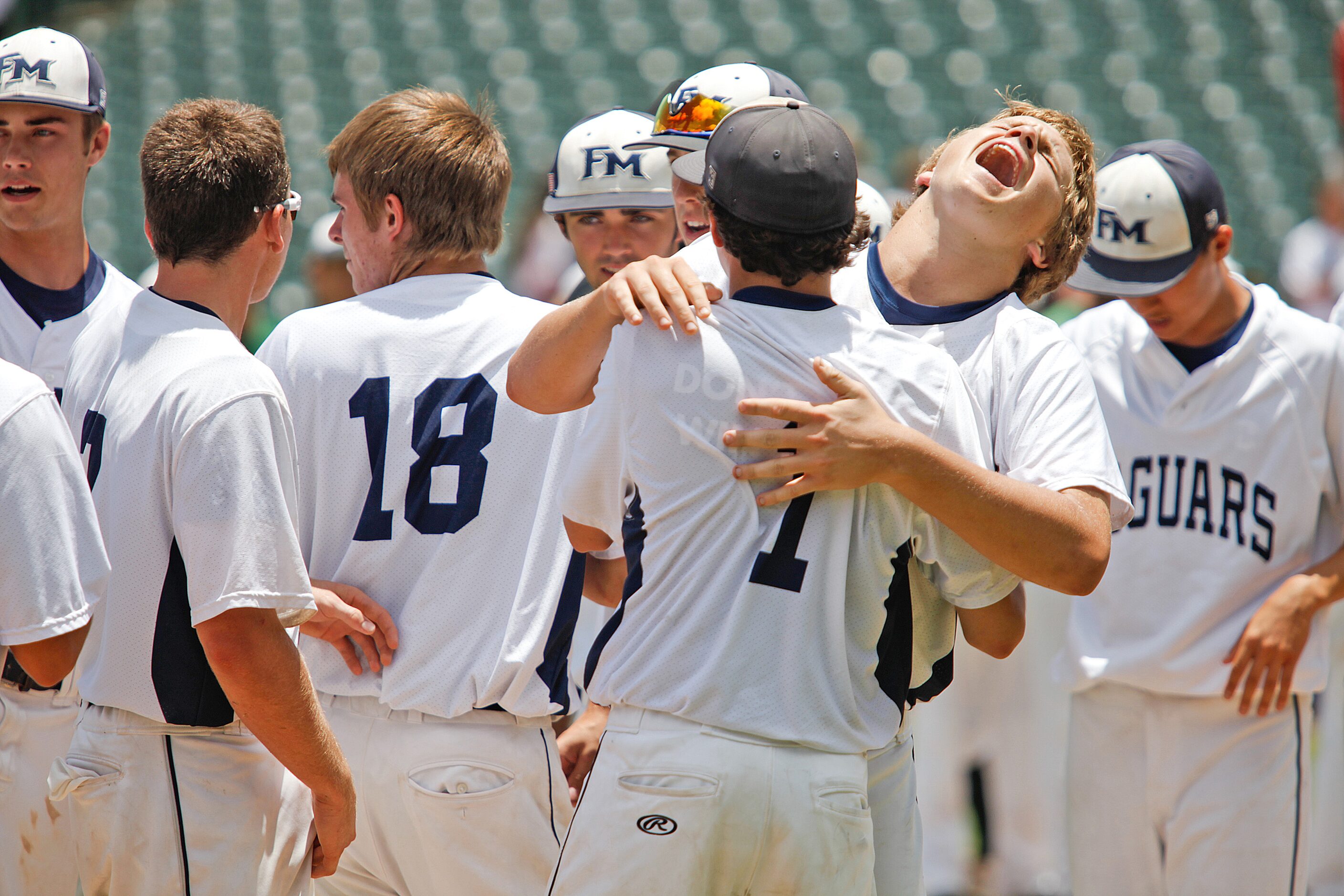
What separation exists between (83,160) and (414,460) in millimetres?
1933

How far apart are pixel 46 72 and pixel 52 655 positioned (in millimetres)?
2277

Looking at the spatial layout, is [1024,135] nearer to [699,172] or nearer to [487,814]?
[699,172]

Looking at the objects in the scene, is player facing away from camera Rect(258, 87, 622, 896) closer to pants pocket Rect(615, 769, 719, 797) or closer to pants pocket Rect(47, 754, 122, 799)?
pants pocket Rect(47, 754, 122, 799)

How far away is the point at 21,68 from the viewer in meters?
3.82

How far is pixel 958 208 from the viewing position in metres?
2.58

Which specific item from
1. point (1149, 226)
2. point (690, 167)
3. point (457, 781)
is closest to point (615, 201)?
point (690, 167)

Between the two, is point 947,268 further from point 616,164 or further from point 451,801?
point 616,164

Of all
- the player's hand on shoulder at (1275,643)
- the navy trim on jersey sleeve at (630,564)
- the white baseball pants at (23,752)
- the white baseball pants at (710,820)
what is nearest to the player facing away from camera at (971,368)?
the navy trim on jersey sleeve at (630,564)

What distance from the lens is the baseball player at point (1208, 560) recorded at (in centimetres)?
371

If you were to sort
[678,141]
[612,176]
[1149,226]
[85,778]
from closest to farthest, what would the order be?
[85,778]
[678,141]
[1149,226]
[612,176]

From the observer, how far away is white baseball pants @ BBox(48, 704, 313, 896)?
2.38 metres

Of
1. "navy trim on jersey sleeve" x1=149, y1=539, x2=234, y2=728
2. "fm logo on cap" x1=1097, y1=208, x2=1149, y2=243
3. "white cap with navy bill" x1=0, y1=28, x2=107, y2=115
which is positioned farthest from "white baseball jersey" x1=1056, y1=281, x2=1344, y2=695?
"white cap with navy bill" x1=0, y1=28, x2=107, y2=115

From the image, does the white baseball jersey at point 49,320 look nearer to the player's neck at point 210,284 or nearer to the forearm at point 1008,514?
the player's neck at point 210,284

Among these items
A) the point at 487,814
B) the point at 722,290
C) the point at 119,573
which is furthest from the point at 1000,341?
the point at 119,573
